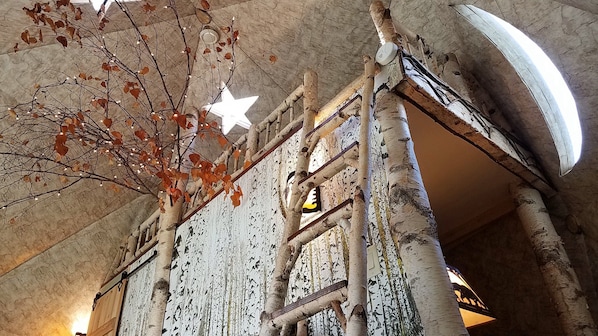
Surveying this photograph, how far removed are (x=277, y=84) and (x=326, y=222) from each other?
3.98 m

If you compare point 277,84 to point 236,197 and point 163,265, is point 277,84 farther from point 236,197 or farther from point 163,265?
point 163,265

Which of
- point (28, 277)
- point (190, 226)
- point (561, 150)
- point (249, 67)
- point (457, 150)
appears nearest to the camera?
point (457, 150)

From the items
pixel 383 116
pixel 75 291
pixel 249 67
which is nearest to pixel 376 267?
pixel 383 116

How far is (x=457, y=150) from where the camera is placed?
303cm

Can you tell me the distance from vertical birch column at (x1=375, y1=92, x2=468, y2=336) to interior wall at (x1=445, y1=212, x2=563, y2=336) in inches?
94.3

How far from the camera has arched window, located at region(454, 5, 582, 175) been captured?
3.14m

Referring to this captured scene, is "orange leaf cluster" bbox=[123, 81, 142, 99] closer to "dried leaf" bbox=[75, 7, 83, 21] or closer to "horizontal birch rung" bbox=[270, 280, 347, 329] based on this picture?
"dried leaf" bbox=[75, 7, 83, 21]

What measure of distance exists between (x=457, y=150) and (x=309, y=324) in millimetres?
1623

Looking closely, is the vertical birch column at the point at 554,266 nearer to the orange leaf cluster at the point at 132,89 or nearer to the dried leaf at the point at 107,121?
the orange leaf cluster at the point at 132,89

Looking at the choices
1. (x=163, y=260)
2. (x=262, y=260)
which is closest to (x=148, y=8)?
(x=163, y=260)

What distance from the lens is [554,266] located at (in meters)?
3.07

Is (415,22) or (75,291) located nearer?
(415,22)

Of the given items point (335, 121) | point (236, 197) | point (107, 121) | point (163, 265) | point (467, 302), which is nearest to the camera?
point (467, 302)

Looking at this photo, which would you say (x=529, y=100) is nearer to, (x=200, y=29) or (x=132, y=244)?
(x=200, y=29)
